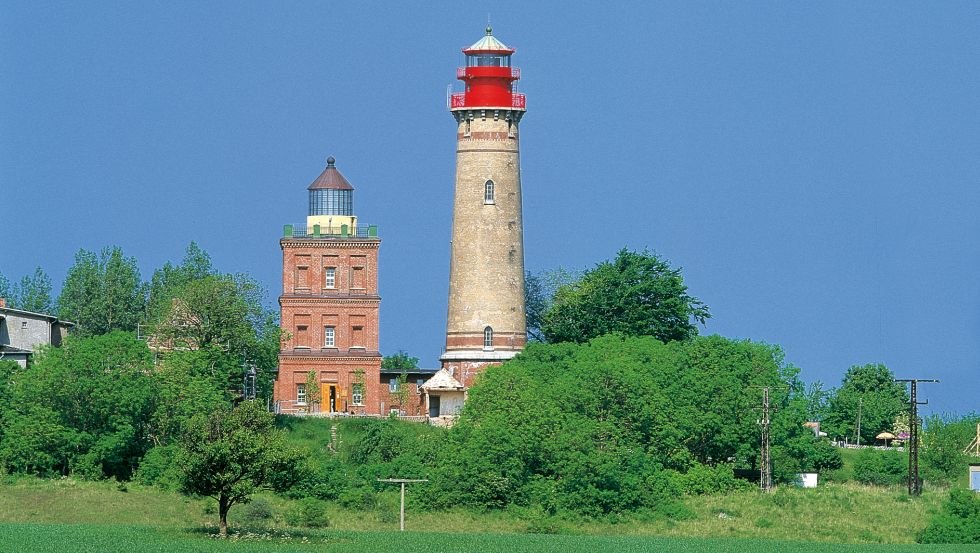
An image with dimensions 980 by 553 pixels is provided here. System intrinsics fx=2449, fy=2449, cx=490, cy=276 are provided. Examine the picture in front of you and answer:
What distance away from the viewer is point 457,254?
120 metres

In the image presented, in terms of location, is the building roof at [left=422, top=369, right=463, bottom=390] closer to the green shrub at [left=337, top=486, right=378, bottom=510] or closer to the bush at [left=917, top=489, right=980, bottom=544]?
the green shrub at [left=337, top=486, right=378, bottom=510]

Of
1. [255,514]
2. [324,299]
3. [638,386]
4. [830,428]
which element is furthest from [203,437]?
[830,428]

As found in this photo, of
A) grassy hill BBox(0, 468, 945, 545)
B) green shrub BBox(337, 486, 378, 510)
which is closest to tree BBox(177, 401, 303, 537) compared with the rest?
A: grassy hill BBox(0, 468, 945, 545)

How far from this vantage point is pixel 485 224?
120m

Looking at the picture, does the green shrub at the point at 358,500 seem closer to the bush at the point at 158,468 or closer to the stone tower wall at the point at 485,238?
the bush at the point at 158,468

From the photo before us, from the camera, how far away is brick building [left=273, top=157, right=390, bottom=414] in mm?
121375

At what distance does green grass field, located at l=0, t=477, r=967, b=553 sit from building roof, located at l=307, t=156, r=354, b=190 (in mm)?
29443

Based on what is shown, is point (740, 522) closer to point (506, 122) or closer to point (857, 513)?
point (857, 513)

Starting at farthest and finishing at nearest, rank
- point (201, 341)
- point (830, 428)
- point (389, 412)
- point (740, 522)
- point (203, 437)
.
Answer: point (830, 428) → point (389, 412) → point (201, 341) → point (740, 522) → point (203, 437)

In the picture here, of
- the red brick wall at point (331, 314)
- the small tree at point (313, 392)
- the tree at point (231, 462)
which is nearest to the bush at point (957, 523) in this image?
the tree at point (231, 462)

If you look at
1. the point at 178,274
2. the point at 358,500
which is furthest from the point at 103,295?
the point at 358,500

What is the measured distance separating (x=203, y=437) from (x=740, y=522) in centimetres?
2230

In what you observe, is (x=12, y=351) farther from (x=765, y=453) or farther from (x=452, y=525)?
(x=765, y=453)

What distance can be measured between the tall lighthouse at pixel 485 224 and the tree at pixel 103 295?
2974 cm
